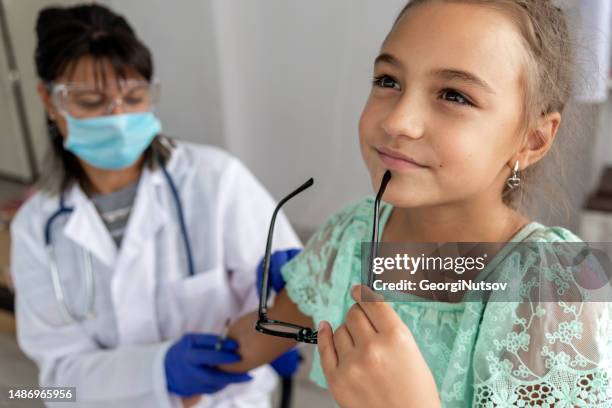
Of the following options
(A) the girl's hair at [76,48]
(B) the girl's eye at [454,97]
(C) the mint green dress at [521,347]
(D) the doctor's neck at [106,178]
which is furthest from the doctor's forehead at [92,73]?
(B) the girl's eye at [454,97]

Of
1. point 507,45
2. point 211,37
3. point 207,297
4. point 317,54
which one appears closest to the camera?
point 507,45

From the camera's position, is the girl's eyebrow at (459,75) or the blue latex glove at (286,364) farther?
the blue latex glove at (286,364)

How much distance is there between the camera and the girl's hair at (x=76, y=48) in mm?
1086

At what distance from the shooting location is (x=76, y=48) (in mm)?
1120

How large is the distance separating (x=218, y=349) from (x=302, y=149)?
36 cm

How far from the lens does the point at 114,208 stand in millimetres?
1235

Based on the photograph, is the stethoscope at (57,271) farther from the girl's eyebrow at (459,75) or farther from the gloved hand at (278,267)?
the girl's eyebrow at (459,75)

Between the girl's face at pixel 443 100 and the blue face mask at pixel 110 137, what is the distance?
728mm

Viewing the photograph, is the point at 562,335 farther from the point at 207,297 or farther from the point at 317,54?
the point at 207,297

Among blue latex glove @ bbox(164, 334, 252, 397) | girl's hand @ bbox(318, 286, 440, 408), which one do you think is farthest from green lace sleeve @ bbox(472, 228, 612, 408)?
blue latex glove @ bbox(164, 334, 252, 397)

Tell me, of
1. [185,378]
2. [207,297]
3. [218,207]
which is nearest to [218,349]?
[185,378]

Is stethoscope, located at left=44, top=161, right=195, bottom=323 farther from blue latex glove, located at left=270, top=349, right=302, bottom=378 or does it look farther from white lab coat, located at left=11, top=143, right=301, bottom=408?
blue latex glove, located at left=270, top=349, right=302, bottom=378

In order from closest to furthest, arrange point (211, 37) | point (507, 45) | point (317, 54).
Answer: point (507, 45) < point (317, 54) < point (211, 37)

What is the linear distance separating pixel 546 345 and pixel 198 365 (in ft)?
1.97
